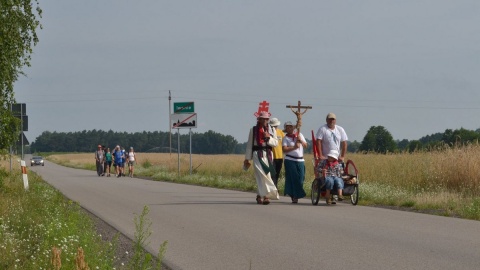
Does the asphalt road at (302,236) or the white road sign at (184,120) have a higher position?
the white road sign at (184,120)

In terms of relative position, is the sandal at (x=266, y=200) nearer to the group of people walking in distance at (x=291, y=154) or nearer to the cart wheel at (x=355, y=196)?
→ the group of people walking in distance at (x=291, y=154)

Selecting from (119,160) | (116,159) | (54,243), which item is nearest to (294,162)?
(54,243)

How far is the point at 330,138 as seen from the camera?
1791 centimetres

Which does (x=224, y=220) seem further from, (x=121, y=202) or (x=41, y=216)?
(x=121, y=202)

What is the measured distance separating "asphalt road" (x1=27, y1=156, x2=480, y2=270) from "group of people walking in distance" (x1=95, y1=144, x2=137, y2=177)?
26281 millimetres

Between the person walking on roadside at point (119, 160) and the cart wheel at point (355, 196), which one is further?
the person walking on roadside at point (119, 160)

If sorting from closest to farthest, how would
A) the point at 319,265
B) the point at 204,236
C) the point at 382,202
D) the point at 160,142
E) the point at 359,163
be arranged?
1. the point at 319,265
2. the point at 204,236
3. the point at 382,202
4. the point at 359,163
5. the point at 160,142

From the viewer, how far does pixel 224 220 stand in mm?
14727

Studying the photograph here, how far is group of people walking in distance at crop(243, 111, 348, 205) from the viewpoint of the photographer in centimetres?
1786

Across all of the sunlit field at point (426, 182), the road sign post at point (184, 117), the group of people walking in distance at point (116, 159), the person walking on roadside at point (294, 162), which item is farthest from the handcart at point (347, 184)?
the group of people walking in distance at point (116, 159)

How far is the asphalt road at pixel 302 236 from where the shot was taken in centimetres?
948

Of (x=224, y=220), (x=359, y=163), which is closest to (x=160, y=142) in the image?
(x=359, y=163)

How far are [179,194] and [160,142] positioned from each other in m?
174

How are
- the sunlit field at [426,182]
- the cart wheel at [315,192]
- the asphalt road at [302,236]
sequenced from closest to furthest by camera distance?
1. the asphalt road at [302,236]
2. the sunlit field at [426,182]
3. the cart wheel at [315,192]
